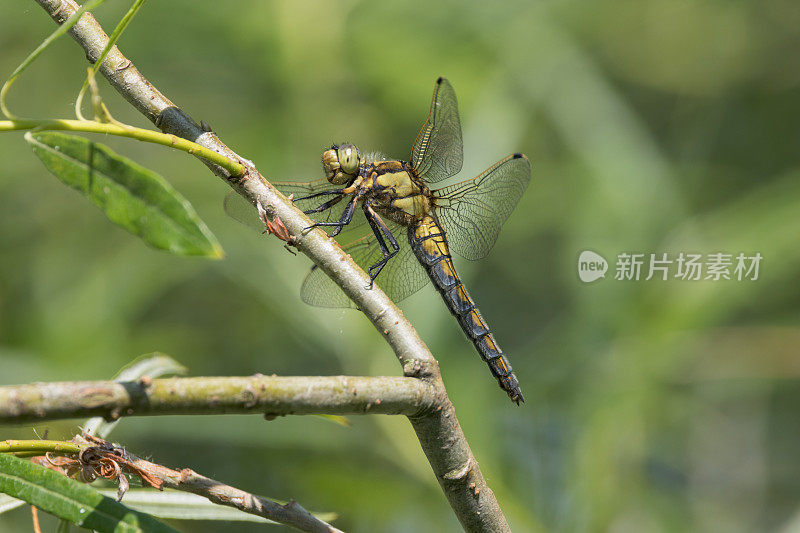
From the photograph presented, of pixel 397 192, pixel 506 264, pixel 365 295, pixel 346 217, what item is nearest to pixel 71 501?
pixel 365 295

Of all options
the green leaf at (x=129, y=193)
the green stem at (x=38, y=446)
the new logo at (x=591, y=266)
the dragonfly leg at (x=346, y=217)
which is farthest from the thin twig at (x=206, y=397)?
the new logo at (x=591, y=266)

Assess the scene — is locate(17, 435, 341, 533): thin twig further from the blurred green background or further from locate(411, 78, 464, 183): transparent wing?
locate(411, 78, 464, 183): transparent wing

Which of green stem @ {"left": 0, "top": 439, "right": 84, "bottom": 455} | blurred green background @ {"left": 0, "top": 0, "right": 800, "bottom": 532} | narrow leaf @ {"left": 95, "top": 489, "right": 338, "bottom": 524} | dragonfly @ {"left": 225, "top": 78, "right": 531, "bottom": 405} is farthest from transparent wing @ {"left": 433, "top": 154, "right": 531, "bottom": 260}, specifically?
green stem @ {"left": 0, "top": 439, "right": 84, "bottom": 455}

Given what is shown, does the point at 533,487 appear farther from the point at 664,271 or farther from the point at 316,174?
the point at 316,174

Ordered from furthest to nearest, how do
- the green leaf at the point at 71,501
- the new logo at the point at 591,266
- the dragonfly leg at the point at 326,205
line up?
the new logo at the point at 591,266 → the dragonfly leg at the point at 326,205 → the green leaf at the point at 71,501

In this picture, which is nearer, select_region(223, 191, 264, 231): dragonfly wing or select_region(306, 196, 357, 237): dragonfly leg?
select_region(306, 196, 357, 237): dragonfly leg

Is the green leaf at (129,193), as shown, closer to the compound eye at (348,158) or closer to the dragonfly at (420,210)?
the dragonfly at (420,210)
